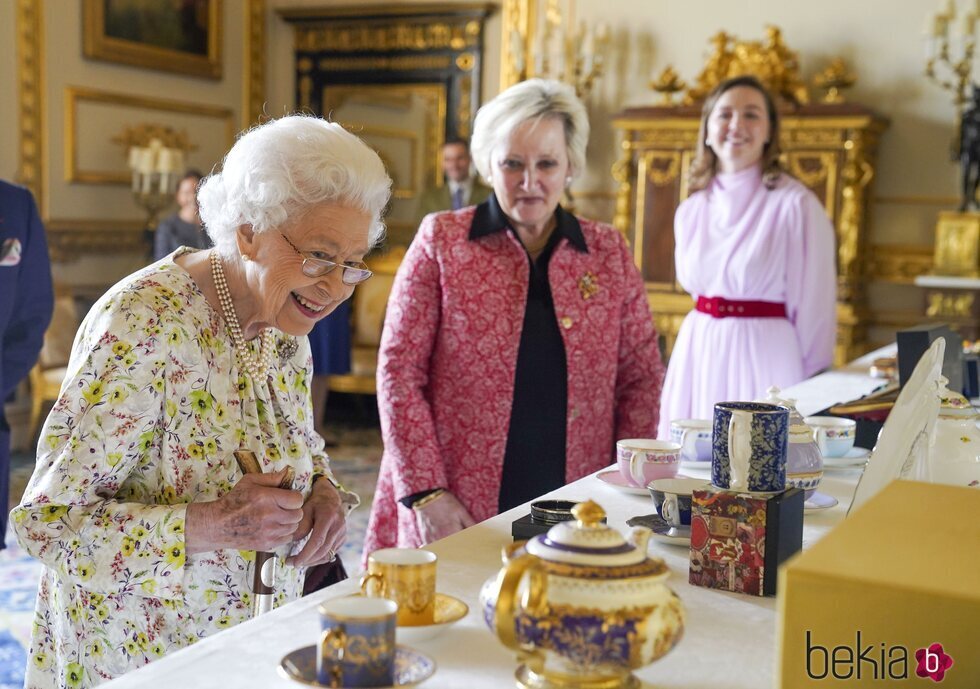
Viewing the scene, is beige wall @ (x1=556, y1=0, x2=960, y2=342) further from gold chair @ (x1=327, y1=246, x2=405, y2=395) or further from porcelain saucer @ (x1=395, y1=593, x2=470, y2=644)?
porcelain saucer @ (x1=395, y1=593, x2=470, y2=644)

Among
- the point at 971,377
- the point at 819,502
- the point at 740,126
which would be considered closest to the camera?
the point at 819,502

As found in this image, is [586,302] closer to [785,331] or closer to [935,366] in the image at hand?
[935,366]

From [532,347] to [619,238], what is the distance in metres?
0.36

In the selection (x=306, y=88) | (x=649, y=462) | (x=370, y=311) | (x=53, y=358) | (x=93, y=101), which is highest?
(x=306, y=88)

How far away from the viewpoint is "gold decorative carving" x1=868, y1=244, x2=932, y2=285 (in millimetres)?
7094

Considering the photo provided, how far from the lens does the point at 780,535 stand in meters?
1.46

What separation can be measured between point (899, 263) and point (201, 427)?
619cm

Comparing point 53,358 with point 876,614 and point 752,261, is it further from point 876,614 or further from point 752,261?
point 876,614

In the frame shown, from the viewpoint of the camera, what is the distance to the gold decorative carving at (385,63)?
8266mm

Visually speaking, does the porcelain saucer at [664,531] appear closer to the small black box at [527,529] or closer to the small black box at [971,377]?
the small black box at [527,529]

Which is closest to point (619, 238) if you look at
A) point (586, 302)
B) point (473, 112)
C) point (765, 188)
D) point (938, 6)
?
point (586, 302)

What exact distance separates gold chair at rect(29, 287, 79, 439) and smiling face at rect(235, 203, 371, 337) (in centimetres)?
504

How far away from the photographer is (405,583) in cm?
124

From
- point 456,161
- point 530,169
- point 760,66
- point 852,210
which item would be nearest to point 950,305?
point 852,210
